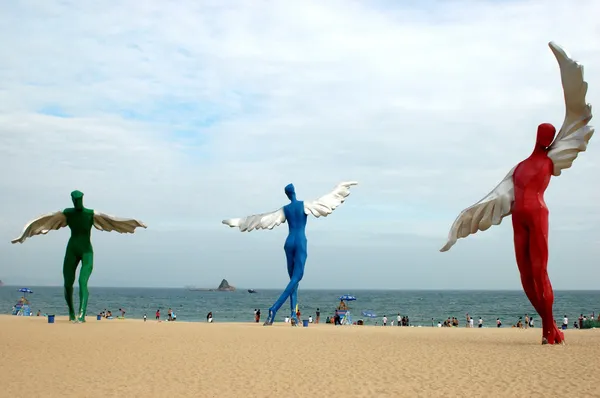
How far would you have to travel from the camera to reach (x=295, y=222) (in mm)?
18203

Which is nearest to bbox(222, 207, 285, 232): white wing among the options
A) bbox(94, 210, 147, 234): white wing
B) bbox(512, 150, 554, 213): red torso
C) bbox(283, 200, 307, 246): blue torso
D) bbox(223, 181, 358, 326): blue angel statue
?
bbox(223, 181, 358, 326): blue angel statue

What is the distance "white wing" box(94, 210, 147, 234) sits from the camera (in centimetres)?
1778

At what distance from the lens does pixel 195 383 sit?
8.99 meters

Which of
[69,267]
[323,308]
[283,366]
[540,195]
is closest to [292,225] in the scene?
[69,267]

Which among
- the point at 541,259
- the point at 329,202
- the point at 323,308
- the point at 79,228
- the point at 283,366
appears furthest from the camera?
the point at 323,308

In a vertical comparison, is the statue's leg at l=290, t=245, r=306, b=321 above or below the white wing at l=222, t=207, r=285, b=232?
below

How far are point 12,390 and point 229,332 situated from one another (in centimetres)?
769

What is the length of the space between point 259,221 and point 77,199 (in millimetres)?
5039

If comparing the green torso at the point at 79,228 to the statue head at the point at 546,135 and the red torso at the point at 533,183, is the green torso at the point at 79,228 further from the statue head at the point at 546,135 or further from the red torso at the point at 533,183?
the statue head at the point at 546,135

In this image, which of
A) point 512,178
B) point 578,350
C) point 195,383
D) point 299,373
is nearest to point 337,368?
point 299,373

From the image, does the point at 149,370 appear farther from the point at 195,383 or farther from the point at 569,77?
the point at 569,77

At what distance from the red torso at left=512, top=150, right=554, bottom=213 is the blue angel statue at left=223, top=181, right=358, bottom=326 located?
706 centimetres

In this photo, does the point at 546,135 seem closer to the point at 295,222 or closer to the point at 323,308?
the point at 295,222

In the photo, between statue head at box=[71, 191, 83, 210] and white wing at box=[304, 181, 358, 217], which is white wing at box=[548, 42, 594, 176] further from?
statue head at box=[71, 191, 83, 210]
